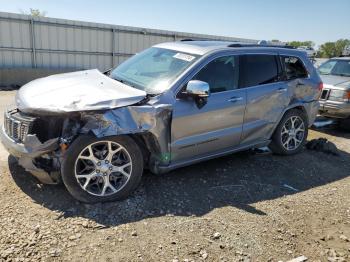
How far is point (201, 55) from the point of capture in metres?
4.42

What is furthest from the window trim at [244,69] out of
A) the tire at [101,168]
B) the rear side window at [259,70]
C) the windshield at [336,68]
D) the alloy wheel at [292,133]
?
the windshield at [336,68]

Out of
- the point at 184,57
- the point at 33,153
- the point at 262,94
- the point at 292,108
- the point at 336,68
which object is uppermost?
the point at 184,57

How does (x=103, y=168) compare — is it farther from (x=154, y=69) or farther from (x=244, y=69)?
(x=244, y=69)

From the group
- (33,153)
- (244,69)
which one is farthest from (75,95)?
(244,69)

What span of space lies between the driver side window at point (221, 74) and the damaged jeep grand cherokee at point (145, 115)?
0.04ft

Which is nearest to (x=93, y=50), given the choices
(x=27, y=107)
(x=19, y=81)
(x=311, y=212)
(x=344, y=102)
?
(x=19, y=81)

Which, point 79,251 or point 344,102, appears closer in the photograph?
point 79,251

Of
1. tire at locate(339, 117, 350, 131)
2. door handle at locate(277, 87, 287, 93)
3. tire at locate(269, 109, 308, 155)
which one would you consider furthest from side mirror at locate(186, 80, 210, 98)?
tire at locate(339, 117, 350, 131)

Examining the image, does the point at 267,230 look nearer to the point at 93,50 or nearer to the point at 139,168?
the point at 139,168

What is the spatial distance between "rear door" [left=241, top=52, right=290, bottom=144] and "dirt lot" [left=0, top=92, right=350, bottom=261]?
0.68 meters

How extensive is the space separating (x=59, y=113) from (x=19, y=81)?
35.6ft

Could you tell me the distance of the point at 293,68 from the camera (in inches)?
223

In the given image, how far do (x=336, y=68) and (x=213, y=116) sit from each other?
637 centimetres

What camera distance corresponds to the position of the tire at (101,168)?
3.57m
